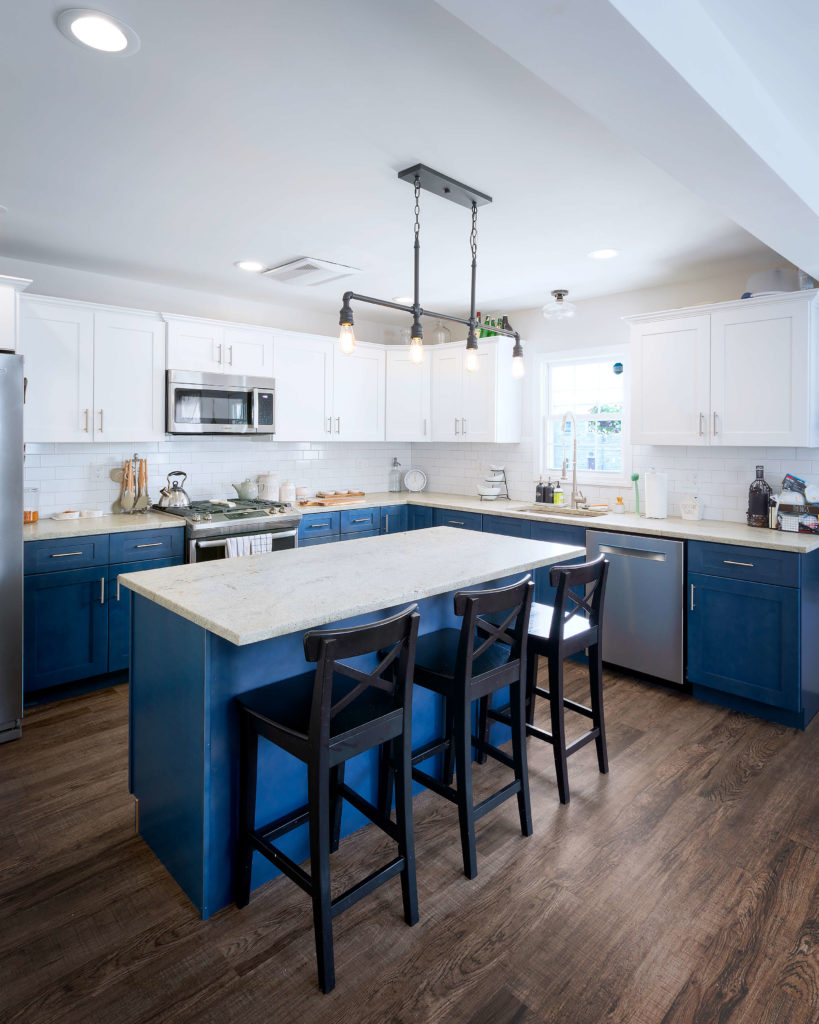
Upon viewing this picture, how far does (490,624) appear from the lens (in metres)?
2.14

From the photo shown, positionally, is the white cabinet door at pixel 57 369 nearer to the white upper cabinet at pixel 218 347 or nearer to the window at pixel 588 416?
the white upper cabinet at pixel 218 347

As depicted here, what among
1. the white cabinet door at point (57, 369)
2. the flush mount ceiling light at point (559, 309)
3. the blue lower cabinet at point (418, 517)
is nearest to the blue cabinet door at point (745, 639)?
the flush mount ceiling light at point (559, 309)

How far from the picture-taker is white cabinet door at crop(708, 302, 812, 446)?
335 centimetres

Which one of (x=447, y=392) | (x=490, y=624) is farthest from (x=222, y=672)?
(x=447, y=392)

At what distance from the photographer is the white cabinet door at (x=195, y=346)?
4.19m

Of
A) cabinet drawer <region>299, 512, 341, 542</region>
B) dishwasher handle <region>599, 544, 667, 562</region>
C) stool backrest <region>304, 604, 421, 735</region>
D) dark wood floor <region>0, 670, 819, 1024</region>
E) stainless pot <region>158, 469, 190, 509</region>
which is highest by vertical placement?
stainless pot <region>158, 469, 190, 509</region>

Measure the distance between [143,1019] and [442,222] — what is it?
3.30m

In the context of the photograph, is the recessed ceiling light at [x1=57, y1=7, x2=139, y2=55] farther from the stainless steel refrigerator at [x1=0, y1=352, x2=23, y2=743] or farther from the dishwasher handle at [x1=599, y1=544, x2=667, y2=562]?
the dishwasher handle at [x1=599, y1=544, x2=667, y2=562]

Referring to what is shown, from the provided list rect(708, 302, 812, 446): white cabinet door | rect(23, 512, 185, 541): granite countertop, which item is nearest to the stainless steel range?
rect(23, 512, 185, 541): granite countertop

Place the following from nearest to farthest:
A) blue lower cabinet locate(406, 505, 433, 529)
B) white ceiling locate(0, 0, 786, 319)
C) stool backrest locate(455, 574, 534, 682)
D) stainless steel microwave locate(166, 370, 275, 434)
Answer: white ceiling locate(0, 0, 786, 319) < stool backrest locate(455, 574, 534, 682) < stainless steel microwave locate(166, 370, 275, 434) < blue lower cabinet locate(406, 505, 433, 529)

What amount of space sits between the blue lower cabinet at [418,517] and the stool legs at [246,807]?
3.37m

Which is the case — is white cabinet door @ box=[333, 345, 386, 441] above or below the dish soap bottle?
above

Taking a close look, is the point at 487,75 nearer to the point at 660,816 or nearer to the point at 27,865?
the point at 660,816

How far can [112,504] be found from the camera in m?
4.24
